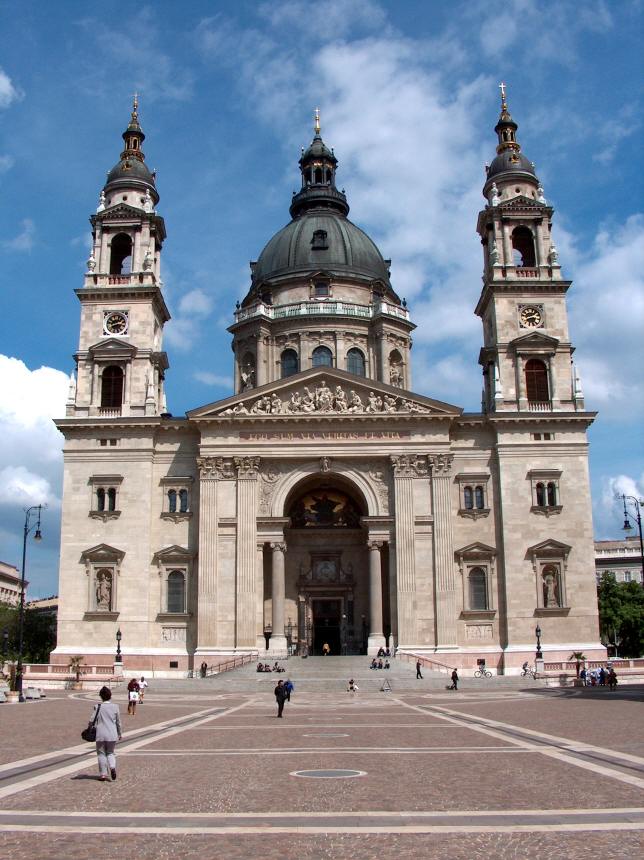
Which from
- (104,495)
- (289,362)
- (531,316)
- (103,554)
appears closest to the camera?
(103,554)

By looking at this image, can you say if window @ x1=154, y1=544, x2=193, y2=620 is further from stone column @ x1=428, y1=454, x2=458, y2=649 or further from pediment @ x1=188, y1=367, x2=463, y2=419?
stone column @ x1=428, y1=454, x2=458, y2=649

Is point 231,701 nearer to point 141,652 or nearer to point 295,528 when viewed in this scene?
point 141,652

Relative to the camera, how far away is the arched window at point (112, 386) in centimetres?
6247

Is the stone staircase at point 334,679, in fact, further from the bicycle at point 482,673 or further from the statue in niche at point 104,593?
the statue in niche at point 104,593

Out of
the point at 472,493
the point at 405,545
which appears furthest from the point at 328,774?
the point at 472,493

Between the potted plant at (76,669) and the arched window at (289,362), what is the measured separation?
88.4 feet

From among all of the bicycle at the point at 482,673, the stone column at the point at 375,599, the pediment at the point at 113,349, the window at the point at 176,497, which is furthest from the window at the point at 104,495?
the bicycle at the point at 482,673

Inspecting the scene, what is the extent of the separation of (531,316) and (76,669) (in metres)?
36.1

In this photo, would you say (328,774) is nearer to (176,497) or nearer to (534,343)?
(176,497)

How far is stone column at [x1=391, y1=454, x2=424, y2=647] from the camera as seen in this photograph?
5700cm

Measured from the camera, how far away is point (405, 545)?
58.2 m

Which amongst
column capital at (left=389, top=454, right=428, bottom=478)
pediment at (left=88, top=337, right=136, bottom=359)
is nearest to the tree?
column capital at (left=389, top=454, right=428, bottom=478)

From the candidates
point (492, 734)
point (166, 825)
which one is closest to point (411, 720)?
point (492, 734)

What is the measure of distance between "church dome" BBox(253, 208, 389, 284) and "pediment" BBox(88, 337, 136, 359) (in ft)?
61.0
